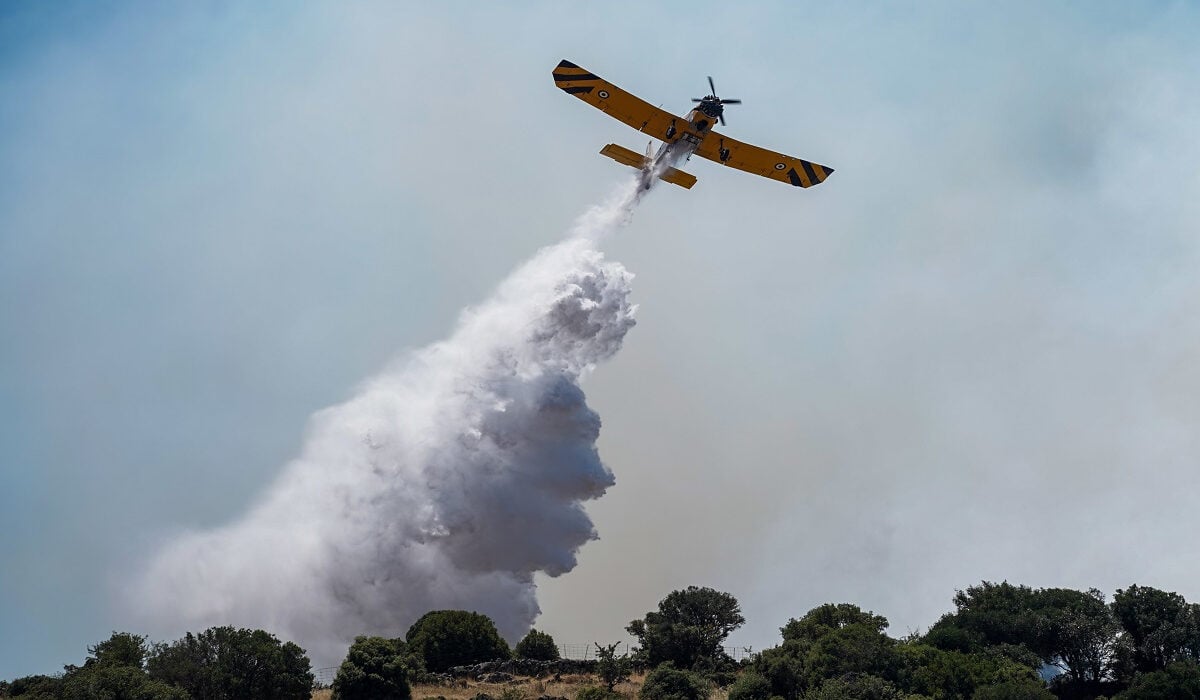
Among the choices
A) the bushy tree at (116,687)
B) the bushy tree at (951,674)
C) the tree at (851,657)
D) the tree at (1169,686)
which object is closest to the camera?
the bushy tree at (116,687)

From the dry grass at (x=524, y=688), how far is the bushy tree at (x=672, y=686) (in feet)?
4.26

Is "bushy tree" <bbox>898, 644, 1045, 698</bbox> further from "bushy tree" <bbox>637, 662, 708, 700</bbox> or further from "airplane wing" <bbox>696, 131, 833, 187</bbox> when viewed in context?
"airplane wing" <bbox>696, 131, 833, 187</bbox>

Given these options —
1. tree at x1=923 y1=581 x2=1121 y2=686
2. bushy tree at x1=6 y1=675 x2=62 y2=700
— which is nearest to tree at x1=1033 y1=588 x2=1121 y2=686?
tree at x1=923 y1=581 x2=1121 y2=686

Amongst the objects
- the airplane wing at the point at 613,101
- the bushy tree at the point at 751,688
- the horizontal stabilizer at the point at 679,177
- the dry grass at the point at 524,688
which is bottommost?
the bushy tree at the point at 751,688

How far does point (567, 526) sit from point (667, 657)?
10138 mm

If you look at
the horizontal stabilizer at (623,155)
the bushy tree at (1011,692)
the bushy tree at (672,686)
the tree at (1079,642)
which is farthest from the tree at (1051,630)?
the horizontal stabilizer at (623,155)

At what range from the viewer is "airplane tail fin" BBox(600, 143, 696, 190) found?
5725 centimetres

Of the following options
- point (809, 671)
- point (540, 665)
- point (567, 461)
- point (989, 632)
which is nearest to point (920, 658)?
point (809, 671)

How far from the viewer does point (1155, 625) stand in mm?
61469

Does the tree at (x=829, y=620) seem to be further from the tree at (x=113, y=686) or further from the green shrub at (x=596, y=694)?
the tree at (x=113, y=686)

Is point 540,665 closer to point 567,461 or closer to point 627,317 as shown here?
point 567,461

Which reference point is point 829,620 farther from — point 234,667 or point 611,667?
point 234,667

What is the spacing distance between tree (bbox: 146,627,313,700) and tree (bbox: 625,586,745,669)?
18.6 m

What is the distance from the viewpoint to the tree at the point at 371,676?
46719mm
